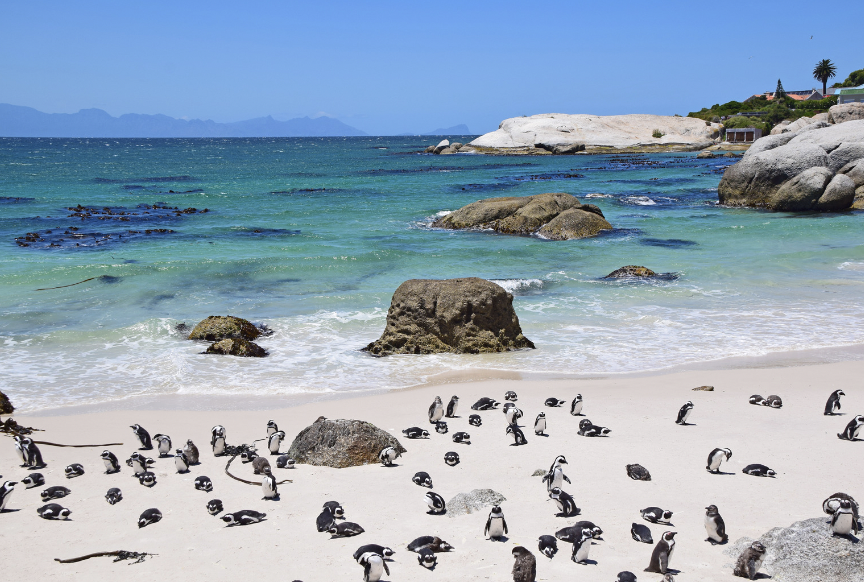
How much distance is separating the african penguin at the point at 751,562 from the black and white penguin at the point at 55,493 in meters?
6.27

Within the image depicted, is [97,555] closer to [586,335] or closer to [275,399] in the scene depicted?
[275,399]

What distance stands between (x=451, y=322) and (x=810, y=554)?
8086 mm

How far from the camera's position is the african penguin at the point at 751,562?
5242 mm

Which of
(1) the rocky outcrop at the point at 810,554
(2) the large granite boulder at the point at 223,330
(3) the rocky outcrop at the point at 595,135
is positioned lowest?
(1) the rocky outcrop at the point at 810,554

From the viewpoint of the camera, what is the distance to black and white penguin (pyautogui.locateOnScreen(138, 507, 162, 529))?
6457 mm

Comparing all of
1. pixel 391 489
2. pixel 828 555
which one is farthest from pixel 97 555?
pixel 828 555

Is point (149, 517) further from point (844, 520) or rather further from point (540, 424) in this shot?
point (844, 520)

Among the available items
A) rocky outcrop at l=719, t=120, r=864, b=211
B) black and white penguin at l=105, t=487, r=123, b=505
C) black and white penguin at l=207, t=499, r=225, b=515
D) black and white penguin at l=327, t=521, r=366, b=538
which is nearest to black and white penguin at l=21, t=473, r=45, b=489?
black and white penguin at l=105, t=487, r=123, b=505

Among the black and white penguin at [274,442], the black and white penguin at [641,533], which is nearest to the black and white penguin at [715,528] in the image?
the black and white penguin at [641,533]

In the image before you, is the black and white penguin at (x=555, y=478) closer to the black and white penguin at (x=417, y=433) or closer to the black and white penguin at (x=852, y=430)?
the black and white penguin at (x=417, y=433)

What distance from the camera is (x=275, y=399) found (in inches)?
422

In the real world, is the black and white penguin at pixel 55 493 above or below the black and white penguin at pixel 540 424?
below

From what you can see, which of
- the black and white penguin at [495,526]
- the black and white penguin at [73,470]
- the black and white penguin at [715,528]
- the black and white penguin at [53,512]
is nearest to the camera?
the black and white penguin at [715,528]

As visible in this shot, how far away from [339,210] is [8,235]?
15.3 meters
